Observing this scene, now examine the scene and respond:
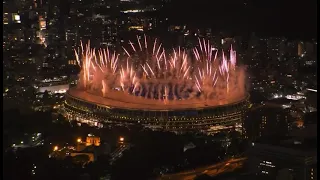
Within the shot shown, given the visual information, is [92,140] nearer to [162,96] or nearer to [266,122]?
[162,96]

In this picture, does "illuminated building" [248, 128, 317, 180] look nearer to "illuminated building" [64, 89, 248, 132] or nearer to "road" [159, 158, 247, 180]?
"road" [159, 158, 247, 180]

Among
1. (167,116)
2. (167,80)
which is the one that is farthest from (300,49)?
(167,116)

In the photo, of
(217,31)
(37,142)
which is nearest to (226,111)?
(37,142)

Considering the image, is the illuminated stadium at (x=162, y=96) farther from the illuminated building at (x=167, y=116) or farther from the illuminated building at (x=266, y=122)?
the illuminated building at (x=266, y=122)

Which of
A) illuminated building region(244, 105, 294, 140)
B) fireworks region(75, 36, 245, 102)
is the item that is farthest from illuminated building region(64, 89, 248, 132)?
illuminated building region(244, 105, 294, 140)

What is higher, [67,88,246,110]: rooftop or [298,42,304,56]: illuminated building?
[298,42,304,56]: illuminated building

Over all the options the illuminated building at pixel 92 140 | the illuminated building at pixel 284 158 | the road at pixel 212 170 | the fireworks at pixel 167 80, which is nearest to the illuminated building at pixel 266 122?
the road at pixel 212 170
